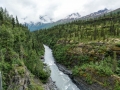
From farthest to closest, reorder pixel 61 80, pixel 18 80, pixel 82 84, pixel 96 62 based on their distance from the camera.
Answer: pixel 61 80 → pixel 96 62 → pixel 82 84 → pixel 18 80

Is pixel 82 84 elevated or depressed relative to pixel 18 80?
depressed

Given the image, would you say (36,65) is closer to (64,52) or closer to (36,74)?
(36,74)

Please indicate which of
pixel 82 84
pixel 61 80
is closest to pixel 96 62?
pixel 82 84

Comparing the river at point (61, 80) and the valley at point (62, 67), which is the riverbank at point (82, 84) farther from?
the river at point (61, 80)

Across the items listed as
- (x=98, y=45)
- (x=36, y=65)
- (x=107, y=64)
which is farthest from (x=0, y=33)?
(x=98, y=45)

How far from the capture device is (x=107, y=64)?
66.2m

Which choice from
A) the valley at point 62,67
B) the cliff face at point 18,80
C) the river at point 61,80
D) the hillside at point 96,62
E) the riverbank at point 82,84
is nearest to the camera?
the cliff face at point 18,80

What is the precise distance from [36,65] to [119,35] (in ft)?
175

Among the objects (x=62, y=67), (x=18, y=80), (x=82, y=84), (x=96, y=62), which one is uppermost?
(x=18, y=80)

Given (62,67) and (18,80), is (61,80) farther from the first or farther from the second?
(18,80)

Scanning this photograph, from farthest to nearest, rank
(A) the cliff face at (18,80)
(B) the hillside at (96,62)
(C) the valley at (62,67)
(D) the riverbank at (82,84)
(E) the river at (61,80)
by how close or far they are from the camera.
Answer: (E) the river at (61,80) < (D) the riverbank at (82,84) < (B) the hillside at (96,62) < (C) the valley at (62,67) < (A) the cliff face at (18,80)

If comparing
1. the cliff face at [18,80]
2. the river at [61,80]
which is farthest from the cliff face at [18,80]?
the river at [61,80]

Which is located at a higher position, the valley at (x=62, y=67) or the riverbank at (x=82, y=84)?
the valley at (x=62, y=67)

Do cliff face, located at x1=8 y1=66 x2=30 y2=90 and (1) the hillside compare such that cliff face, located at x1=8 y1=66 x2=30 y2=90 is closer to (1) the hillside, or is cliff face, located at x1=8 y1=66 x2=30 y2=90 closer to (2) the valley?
(2) the valley
